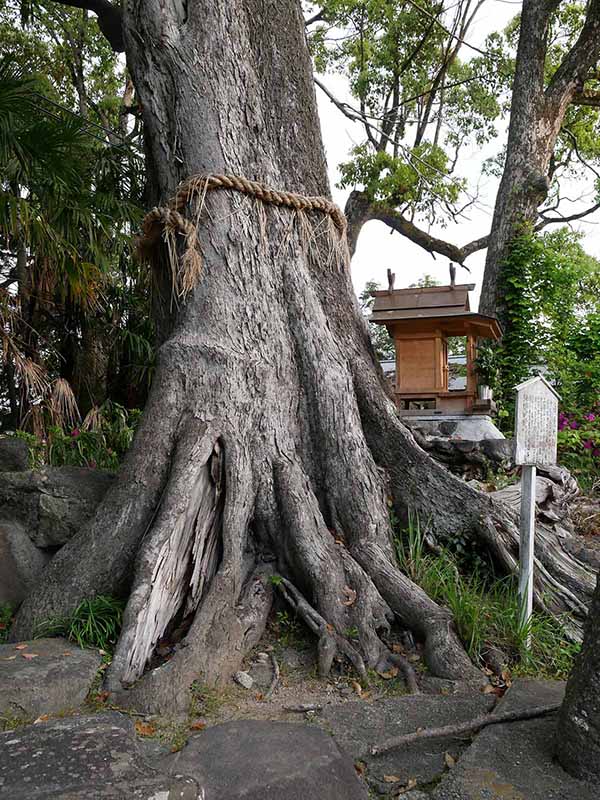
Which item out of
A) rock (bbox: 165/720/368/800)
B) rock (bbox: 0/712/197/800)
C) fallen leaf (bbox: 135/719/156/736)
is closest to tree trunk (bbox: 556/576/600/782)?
rock (bbox: 165/720/368/800)

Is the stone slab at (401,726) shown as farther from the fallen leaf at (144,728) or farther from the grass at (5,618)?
the grass at (5,618)

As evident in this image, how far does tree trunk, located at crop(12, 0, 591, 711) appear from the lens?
381 cm

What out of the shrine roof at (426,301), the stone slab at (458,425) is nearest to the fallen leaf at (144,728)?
the stone slab at (458,425)

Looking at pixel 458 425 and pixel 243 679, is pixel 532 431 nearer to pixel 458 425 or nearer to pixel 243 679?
pixel 243 679

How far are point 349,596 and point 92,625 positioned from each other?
1.44 meters

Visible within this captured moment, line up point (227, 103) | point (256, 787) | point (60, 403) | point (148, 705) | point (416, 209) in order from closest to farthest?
point (256, 787)
point (148, 705)
point (227, 103)
point (60, 403)
point (416, 209)

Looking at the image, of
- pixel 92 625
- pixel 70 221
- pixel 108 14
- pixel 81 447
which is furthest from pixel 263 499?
pixel 108 14

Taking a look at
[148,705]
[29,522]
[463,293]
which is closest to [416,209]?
[463,293]

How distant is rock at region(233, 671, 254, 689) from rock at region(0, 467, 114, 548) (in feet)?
5.35

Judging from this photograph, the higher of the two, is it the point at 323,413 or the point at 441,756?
the point at 323,413

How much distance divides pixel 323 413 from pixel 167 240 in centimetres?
161

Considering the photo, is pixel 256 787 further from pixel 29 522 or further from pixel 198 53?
pixel 198 53

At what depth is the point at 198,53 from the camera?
16.5 ft

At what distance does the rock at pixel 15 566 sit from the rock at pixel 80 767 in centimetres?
175
